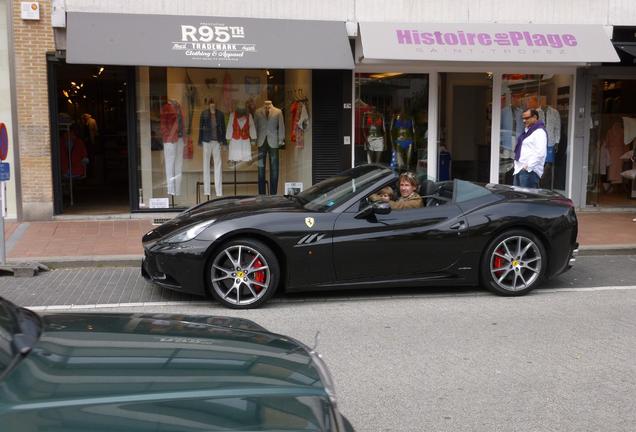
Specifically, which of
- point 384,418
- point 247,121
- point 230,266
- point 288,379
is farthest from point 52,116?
point 288,379

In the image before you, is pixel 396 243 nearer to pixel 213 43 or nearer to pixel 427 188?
pixel 427 188

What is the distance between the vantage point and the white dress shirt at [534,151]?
1049cm

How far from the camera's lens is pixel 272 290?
6.68m

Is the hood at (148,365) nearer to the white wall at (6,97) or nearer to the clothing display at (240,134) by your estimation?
the white wall at (6,97)

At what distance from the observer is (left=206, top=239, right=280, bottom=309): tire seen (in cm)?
659

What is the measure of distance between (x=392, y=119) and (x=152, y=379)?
1147cm

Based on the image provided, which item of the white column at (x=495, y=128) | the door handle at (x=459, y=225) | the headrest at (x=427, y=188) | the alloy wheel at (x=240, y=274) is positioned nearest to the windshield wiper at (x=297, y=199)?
the alloy wheel at (x=240, y=274)

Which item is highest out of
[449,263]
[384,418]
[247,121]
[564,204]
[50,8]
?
[50,8]

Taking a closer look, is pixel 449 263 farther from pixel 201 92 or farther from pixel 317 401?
pixel 201 92

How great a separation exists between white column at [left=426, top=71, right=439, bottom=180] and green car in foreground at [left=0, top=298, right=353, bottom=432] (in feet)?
34.9

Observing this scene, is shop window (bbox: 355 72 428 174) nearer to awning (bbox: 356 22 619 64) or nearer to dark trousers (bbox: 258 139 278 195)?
awning (bbox: 356 22 619 64)

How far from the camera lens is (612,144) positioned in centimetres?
1397

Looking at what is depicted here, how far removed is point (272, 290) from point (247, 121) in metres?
6.94

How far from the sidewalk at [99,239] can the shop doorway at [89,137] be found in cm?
108
